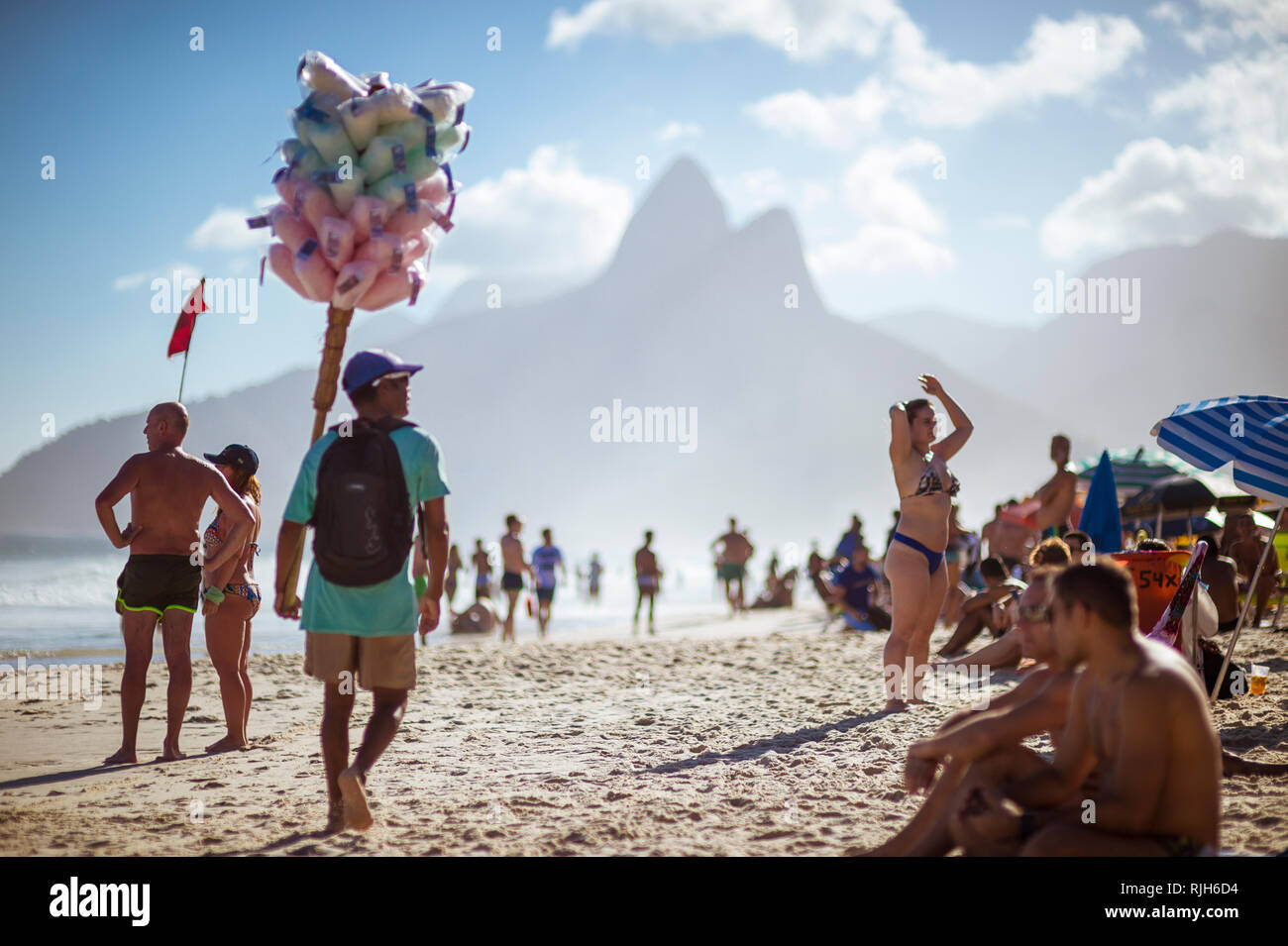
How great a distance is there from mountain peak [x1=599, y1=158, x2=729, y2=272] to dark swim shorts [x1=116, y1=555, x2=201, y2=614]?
6378 inches

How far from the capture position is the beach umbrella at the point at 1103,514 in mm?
6496

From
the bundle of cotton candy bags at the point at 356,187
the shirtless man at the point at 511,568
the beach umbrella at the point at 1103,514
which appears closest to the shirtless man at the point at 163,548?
the bundle of cotton candy bags at the point at 356,187

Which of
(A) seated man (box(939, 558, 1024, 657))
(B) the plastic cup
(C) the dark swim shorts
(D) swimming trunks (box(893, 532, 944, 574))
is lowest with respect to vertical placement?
(B) the plastic cup

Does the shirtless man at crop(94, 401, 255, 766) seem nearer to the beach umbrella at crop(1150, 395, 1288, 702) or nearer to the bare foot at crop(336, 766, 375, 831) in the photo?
the bare foot at crop(336, 766, 375, 831)

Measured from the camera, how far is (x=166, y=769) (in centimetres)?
471

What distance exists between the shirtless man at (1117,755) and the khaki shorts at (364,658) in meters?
2.01

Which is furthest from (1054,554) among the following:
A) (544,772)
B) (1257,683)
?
(1257,683)

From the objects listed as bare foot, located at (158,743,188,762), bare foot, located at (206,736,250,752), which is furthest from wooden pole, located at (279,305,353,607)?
bare foot, located at (206,736,250,752)

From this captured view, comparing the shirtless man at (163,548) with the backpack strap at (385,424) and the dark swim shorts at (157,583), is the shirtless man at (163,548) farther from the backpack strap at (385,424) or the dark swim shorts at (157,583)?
the backpack strap at (385,424)

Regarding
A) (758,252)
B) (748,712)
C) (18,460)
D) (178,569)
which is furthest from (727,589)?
(758,252)

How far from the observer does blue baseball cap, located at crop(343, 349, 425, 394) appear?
347 centimetres

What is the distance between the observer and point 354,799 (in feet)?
11.0

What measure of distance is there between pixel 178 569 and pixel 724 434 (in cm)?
13534
